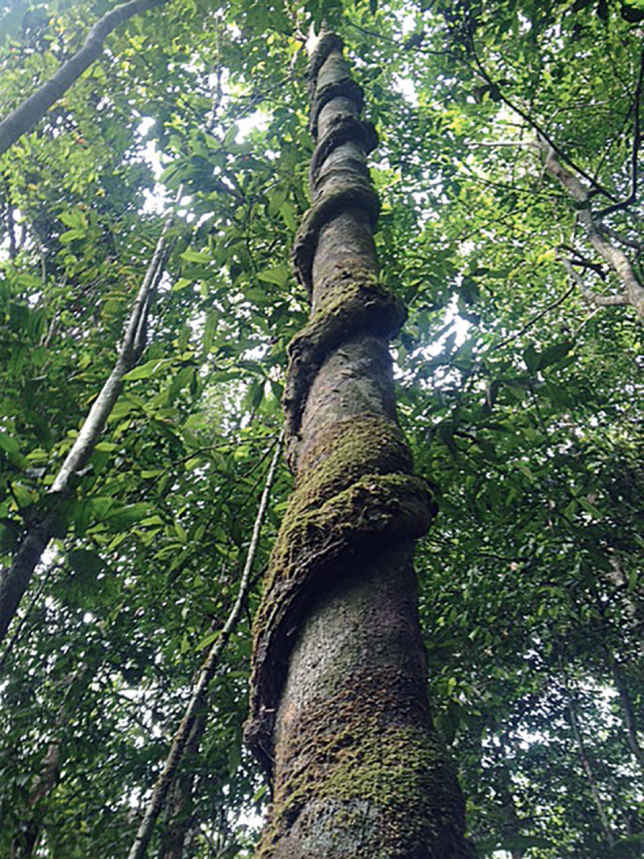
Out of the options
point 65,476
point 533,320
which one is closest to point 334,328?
point 65,476

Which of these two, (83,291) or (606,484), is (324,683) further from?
(83,291)

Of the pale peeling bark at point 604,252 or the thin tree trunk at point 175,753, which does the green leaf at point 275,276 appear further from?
the pale peeling bark at point 604,252

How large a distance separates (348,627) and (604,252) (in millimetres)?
6495

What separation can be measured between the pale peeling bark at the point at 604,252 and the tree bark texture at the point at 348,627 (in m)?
3.87

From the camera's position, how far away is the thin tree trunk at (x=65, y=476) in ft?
3.30

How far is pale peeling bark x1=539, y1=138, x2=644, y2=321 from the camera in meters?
5.57

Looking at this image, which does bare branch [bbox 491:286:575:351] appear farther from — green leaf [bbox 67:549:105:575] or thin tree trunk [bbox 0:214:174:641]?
green leaf [bbox 67:549:105:575]

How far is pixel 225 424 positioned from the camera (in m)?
7.62

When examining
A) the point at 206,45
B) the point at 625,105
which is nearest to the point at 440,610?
the point at 206,45

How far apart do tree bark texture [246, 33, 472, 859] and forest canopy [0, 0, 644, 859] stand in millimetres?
157

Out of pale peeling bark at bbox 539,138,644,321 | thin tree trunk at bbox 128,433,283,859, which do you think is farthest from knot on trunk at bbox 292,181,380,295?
pale peeling bark at bbox 539,138,644,321

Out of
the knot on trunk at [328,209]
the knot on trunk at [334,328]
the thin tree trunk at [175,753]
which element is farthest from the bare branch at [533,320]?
the thin tree trunk at [175,753]

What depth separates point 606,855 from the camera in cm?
824

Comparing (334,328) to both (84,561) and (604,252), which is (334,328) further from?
(604,252)
